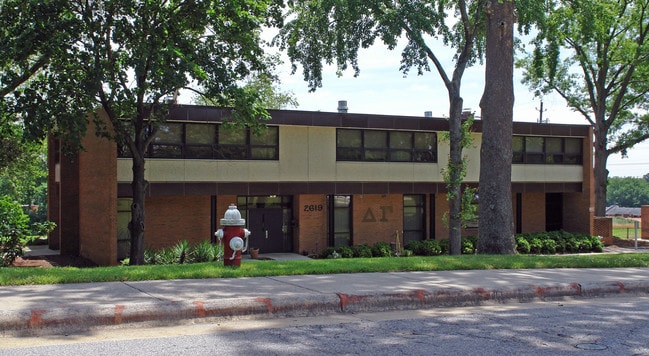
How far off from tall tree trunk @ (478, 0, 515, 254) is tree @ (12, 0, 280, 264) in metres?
6.85

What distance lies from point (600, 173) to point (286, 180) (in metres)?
25.5

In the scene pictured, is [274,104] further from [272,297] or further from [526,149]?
[272,297]

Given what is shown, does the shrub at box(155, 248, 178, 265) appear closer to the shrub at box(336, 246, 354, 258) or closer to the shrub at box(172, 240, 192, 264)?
the shrub at box(172, 240, 192, 264)

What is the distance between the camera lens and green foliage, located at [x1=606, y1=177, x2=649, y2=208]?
164250mm

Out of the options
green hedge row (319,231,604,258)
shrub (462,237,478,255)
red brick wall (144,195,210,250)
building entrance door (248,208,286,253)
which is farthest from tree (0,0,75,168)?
shrub (462,237,478,255)

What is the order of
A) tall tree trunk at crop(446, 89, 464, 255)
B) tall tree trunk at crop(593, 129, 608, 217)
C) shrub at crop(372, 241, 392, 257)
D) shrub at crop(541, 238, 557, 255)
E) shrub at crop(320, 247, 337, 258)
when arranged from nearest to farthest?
tall tree trunk at crop(446, 89, 464, 255), shrub at crop(320, 247, 337, 258), shrub at crop(372, 241, 392, 257), shrub at crop(541, 238, 557, 255), tall tree trunk at crop(593, 129, 608, 217)

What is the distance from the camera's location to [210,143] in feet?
76.8

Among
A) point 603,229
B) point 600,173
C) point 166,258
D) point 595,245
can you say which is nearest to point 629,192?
point 600,173

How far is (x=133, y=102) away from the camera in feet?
58.0

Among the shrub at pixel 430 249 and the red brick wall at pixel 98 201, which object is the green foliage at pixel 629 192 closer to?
the shrub at pixel 430 249

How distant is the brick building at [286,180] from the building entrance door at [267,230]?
4 centimetres

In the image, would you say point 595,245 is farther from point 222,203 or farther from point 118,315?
point 118,315

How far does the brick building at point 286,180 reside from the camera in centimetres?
2273

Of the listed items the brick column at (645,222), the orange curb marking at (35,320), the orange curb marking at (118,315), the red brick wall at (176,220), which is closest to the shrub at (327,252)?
the red brick wall at (176,220)
